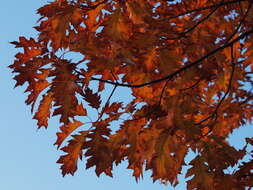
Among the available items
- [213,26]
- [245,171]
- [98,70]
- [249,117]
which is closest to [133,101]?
[98,70]

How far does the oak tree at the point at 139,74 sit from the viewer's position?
2146 mm

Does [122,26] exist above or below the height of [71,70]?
above

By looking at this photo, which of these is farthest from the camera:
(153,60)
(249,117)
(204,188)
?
(249,117)

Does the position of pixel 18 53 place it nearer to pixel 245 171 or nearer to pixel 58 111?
pixel 58 111

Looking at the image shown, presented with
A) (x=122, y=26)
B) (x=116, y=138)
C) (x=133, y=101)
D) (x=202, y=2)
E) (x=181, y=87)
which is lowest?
(x=116, y=138)

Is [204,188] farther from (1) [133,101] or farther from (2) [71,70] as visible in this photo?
(2) [71,70]

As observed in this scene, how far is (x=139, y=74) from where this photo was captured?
94.8 inches

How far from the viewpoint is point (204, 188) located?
2518mm

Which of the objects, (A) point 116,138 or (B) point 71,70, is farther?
(A) point 116,138

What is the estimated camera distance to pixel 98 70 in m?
2.20

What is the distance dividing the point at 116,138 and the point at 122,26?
2.75 ft

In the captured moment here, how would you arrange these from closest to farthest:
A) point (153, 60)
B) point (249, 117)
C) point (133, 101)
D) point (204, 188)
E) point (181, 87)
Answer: point (181, 87), point (153, 60), point (204, 188), point (133, 101), point (249, 117)

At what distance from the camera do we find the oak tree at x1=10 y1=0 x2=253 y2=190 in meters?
2.15

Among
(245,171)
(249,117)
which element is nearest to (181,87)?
(245,171)
